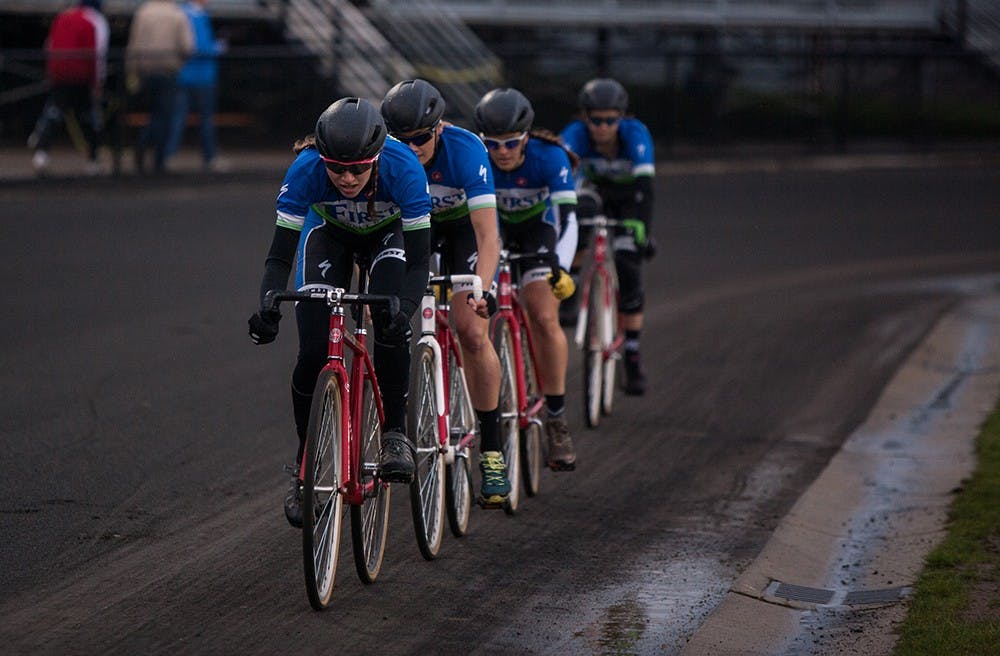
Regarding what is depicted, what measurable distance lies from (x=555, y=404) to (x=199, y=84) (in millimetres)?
13033

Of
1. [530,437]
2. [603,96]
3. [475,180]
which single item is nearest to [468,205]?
[475,180]

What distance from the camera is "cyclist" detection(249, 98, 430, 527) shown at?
602 centimetres

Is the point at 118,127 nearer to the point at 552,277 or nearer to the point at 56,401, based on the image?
the point at 56,401

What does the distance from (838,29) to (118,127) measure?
18014mm

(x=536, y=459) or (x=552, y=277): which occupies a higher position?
(x=552, y=277)

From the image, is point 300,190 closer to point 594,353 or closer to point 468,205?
point 468,205

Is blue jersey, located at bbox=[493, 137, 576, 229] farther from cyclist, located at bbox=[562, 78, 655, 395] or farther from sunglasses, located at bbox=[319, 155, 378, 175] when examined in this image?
sunglasses, located at bbox=[319, 155, 378, 175]

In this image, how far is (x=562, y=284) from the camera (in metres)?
8.12

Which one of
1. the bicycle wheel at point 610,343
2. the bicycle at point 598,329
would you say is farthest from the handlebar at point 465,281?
the bicycle wheel at point 610,343

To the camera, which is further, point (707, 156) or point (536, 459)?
point (707, 156)

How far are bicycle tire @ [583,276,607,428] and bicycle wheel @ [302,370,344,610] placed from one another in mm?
3737

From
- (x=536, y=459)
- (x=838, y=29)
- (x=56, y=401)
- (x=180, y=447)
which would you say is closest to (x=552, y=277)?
(x=536, y=459)

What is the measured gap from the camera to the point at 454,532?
23.6ft

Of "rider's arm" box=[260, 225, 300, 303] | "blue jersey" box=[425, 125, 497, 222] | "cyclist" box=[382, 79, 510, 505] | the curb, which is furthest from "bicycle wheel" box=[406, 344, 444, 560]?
the curb
